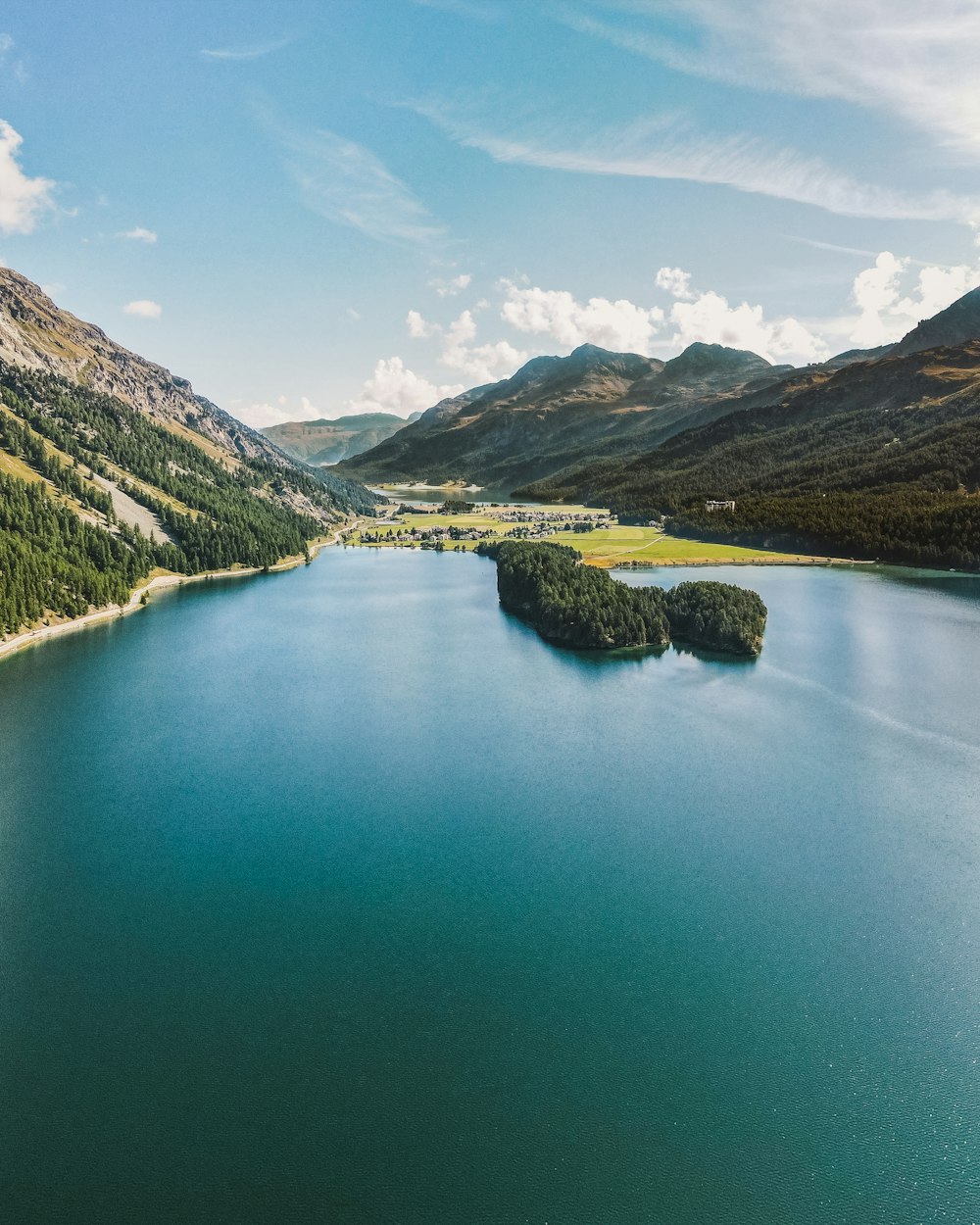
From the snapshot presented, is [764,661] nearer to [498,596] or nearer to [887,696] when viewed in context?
[887,696]

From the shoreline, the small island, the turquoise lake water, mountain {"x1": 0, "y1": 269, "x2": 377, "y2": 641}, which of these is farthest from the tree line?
the small island

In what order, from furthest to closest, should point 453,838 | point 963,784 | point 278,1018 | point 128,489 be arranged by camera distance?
point 128,489, point 963,784, point 453,838, point 278,1018

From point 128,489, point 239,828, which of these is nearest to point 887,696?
point 239,828

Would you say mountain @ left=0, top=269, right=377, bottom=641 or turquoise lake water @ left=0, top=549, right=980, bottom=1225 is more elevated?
mountain @ left=0, top=269, right=377, bottom=641

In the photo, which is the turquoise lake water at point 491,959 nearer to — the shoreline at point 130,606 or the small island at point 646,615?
the small island at point 646,615

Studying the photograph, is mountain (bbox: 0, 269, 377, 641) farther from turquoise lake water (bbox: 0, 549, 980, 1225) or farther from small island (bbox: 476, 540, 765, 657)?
small island (bbox: 476, 540, 765, 657)

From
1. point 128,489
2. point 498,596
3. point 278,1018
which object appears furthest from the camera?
point 128,489

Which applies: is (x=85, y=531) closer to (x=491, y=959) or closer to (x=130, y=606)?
(x=130, y=606)
